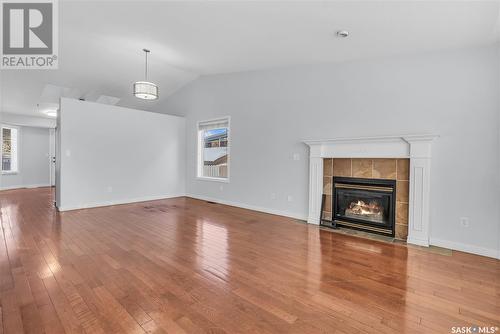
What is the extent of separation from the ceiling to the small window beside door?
3.58 meters

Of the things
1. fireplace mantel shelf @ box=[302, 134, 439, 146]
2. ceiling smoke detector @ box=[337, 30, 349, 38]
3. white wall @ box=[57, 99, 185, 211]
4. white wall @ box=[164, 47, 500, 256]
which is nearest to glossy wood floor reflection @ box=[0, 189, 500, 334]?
white wall @ box=[164, 47, 500, 256]

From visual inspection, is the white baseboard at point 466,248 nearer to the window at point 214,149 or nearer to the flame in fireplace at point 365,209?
the flame in fireplace at point 365,209

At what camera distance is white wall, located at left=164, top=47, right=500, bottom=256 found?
3.04 m

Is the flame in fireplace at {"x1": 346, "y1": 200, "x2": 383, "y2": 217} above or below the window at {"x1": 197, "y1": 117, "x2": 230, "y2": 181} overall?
below

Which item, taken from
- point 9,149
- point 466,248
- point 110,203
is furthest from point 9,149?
point 466,248

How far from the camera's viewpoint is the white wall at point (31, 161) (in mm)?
8570

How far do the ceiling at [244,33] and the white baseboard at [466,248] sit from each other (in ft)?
8.38

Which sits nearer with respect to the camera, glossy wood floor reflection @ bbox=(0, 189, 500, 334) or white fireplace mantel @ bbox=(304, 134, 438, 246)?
glossy wood floor reflection @ bbox=(0, 189, 500, 334)

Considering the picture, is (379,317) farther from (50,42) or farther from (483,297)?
(50,42)

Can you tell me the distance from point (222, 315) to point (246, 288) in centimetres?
42

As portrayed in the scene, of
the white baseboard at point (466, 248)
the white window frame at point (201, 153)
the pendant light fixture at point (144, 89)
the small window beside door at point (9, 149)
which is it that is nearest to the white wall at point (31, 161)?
the small window beside door at point (9, 149)

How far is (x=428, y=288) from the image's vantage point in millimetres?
2195

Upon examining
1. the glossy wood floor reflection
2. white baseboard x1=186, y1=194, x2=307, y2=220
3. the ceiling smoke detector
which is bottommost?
the glossy wood floor reflection

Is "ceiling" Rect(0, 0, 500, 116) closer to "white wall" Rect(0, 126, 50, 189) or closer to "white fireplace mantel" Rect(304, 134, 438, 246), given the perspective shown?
"white fireplace mantel" Rect(304, 134, 438, 246)
